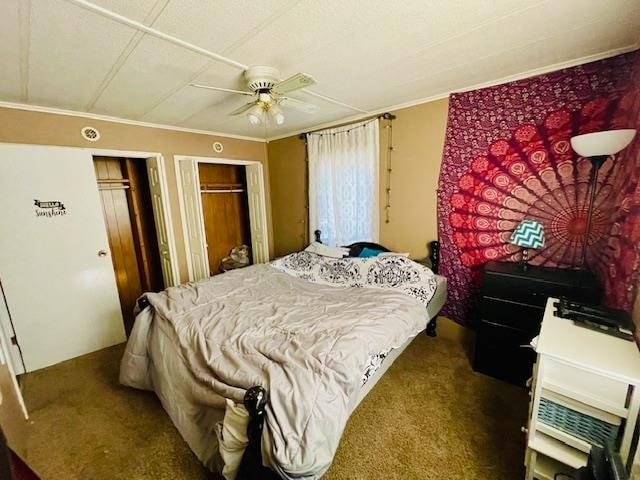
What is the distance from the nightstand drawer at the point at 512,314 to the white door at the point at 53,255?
11.8 ft

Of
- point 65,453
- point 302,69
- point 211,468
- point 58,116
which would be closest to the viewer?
point 211,468

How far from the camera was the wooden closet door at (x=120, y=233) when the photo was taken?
3.24m

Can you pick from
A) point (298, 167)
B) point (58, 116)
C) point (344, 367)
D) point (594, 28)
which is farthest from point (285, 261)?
point (594, 28)

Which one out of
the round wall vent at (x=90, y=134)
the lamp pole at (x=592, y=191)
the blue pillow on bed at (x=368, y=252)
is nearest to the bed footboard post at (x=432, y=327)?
the blue pillow on bed at (x=368, y=252)

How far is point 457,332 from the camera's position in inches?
107

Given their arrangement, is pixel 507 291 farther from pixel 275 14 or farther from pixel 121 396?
pixel 121 396

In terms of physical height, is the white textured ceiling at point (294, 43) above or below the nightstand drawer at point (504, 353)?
above

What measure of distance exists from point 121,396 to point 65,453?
0.46 meters

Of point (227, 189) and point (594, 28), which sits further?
point (227, 189)

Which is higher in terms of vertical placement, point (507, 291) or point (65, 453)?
point (507, 291)

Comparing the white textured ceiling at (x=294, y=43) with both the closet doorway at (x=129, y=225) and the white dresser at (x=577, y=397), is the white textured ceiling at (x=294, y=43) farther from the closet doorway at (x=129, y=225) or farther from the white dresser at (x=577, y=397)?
the white dresser at (x=577, y=397)

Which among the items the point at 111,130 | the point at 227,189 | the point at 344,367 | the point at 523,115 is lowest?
the point at 344,367

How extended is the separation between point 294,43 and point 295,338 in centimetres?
170

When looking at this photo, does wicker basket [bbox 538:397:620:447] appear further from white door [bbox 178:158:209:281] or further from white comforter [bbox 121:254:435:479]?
white door [bbox 178:158:209:281]
